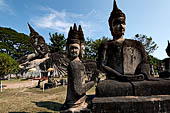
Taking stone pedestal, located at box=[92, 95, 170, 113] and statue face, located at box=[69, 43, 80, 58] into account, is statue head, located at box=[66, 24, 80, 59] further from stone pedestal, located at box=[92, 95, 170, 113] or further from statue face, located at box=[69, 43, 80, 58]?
stone pedestal, located at box=[92, 95, 170, 113]

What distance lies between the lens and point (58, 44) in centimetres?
3497

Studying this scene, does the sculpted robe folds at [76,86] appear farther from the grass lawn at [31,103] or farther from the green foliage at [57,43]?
the green foliage at [57,43]

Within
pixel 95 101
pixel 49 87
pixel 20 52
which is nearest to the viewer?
pixel 95 101

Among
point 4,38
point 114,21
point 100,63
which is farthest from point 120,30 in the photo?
point 4,38

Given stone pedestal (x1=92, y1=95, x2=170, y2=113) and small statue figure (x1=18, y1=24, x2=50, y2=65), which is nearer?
stone pedestal (x1=92, y1=95, x2=170, y2=113)

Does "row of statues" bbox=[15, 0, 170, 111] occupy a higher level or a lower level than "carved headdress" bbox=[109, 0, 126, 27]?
lower

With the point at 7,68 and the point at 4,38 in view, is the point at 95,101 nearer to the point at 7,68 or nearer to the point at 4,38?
the point at 7,68

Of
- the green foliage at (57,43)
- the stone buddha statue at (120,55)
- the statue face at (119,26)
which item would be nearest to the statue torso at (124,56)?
the stone buddha statue at (120,55)

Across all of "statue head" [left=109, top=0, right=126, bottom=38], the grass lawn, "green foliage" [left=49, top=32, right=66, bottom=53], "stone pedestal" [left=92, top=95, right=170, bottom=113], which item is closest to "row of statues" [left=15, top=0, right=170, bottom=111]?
"statue head" [left=109, top=0, right=126, bottom=38]

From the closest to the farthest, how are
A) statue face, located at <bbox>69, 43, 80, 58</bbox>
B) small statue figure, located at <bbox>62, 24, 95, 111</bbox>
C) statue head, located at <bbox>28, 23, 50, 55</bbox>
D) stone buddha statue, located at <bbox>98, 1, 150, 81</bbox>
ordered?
stone buddha statue, located at <bbox>98, 1, 150, 81</bbox> → small statue figure, located at <bbox>62, 24, 95, 111</bbox> → statue face, located at <bbox>69, 43, 80, 58</bbox> → statue head, located at <bbox>28, 23, 50, 55</bbox>

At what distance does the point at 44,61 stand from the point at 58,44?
14667 mm

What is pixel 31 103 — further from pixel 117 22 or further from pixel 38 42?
pixel 38 42

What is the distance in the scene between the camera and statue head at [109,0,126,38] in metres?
2.88

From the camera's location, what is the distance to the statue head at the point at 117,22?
2885mm
